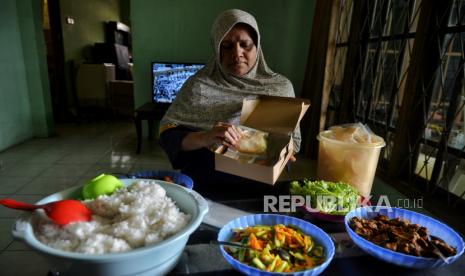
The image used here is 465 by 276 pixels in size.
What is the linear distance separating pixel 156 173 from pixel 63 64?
507cm

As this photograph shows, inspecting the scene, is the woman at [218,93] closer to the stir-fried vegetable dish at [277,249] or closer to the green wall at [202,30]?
the stir-fried vegetable dish at [277,249]

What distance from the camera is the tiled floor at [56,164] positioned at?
175 centimetres

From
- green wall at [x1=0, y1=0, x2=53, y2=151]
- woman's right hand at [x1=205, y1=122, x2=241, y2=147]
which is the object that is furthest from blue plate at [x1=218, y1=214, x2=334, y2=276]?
green wall at [x1=0, y1=0, x2=53, y2=151]

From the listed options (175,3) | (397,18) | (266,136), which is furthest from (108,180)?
(175,3)

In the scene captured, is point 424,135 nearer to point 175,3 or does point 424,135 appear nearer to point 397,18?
point 397,18

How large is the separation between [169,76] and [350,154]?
304 cm

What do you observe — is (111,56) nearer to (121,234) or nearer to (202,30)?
(202,30)

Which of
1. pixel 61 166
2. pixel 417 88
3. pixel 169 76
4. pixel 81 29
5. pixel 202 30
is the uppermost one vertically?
pixel 81 29

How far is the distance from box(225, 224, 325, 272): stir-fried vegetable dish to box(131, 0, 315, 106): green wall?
3.23m

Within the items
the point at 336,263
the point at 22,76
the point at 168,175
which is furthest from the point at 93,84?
the point at 336,263

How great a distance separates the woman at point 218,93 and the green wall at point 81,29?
4859 millimetres

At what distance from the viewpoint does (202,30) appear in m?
3.75

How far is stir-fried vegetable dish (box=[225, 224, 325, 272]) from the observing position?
0.61m

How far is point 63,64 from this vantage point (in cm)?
505
